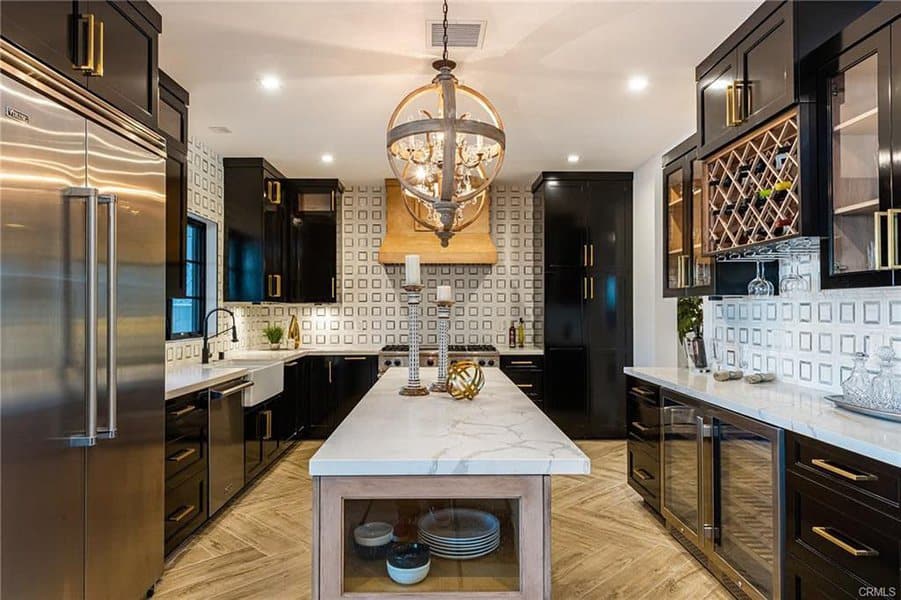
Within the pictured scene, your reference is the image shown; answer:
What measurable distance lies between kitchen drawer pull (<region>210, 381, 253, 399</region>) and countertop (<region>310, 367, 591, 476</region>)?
136 cm

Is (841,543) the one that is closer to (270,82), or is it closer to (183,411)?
(183,411)

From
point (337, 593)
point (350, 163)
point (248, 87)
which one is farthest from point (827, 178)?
point (350, 163)

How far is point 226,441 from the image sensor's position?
3.62 meters

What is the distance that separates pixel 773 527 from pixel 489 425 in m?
1.22

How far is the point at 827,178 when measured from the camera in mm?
2289

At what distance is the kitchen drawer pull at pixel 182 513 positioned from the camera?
9.50ft

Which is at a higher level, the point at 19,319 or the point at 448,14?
the point at 448,14

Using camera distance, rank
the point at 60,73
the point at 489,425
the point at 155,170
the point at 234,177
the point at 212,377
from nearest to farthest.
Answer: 1. the point at 60,73
2. the point at 489,425
3. the point at 155,170
4. the point at 212,377
5. the point at 234,177

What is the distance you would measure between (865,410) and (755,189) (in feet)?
3.71

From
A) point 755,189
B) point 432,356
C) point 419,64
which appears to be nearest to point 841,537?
point 755,189

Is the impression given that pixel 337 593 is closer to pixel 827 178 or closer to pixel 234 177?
pixel 827 178

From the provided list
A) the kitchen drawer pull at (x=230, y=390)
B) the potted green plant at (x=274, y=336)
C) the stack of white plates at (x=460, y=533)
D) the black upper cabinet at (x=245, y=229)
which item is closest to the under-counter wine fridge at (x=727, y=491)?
the stack of white plates at (x=460, y=533)

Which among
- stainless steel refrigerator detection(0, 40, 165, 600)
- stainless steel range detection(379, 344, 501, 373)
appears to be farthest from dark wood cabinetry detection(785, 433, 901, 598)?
stainless steel range detection(379, 344, 501, 373)

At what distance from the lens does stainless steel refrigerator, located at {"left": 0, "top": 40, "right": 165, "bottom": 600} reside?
1.61 metres
